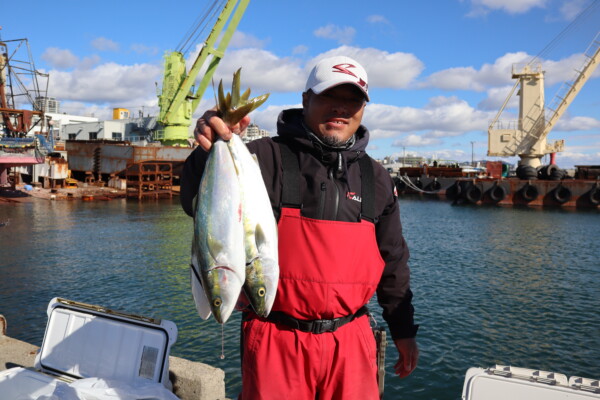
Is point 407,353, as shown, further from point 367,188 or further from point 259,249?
point 259,249

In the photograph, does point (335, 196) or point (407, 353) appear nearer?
point (335, 196)

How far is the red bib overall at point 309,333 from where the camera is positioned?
7.81 ft

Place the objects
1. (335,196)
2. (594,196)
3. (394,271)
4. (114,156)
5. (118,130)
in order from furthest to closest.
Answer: (118,130), (114,156), (594,196), (394,271), (335,196)

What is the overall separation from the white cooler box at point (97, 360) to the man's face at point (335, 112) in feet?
7.83

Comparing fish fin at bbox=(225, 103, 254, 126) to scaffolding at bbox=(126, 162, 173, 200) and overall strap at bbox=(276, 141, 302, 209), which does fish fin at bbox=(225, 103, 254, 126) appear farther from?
scaffolding at bbox=(126, 162, 173, 200)

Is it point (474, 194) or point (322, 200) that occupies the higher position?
point (322, 200)

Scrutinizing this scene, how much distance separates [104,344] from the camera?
4078 mm

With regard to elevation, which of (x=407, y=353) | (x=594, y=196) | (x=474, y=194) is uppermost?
(x=594, y=196)

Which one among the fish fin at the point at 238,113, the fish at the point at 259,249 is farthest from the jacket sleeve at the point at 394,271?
the fish fin at the point at 238,113

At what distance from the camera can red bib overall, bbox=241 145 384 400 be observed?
2381mm

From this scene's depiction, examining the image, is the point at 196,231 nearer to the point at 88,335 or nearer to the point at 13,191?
the point at 88,335

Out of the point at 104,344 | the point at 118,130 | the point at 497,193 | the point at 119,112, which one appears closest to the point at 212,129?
the point at 104,344

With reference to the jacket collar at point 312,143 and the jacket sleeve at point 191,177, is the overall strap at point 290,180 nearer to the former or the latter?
the jacket collar at point 312,143

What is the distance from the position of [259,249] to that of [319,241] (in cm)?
46
